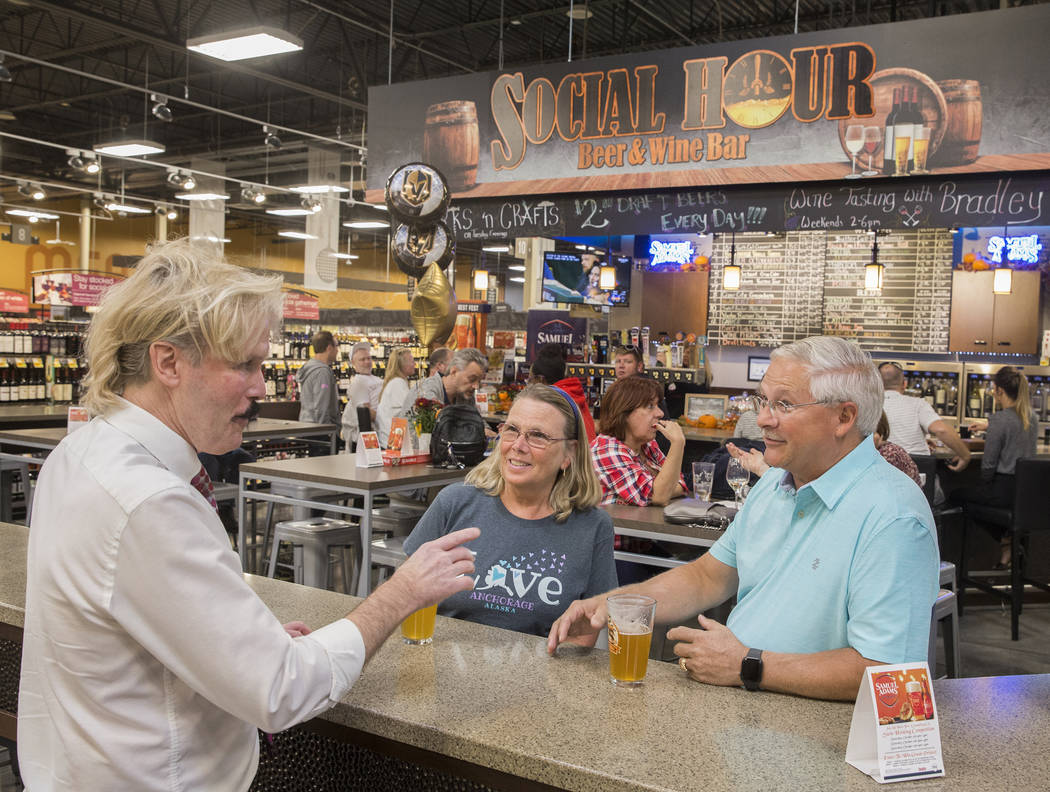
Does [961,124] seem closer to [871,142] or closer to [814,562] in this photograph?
[871,142]

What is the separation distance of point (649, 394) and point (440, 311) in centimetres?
154

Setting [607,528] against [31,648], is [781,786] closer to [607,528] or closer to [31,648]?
[31,648]

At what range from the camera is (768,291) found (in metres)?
12.3

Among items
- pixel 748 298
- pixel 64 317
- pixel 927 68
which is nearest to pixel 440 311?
pixel 927 68

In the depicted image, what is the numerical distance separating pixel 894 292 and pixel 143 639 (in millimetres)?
11909

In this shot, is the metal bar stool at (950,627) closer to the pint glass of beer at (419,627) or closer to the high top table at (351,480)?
the high top table at (351,480)

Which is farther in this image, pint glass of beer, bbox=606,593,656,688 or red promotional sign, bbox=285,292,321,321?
red promotional sign, bbox=285,292,321,321

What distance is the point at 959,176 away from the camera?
638 centimetres

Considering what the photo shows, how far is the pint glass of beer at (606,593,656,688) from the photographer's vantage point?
1602mm

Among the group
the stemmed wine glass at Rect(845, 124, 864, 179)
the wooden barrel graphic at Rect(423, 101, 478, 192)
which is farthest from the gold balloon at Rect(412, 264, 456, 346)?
the stemmed wine glass at Rect(845, 124, 864, 179)

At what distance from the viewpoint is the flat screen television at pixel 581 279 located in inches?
437

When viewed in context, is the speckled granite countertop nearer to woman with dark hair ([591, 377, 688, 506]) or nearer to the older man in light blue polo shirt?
the older man in light blue polo shirt

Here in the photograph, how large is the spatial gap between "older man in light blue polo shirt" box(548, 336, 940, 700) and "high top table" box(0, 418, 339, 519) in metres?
4.45

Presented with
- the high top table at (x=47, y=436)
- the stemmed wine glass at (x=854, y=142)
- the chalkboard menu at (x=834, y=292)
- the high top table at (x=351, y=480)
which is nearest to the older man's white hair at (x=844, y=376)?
the high top table at (x=351, y=480)
